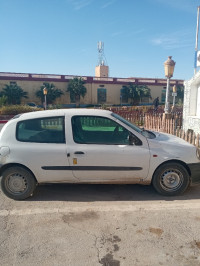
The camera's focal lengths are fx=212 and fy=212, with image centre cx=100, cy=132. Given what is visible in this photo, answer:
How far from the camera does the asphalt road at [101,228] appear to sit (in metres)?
2.32

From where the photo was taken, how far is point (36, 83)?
28828mm

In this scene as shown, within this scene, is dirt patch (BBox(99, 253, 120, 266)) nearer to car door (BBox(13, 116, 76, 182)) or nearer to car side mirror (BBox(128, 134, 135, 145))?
car door (BBox(13, 116, 76, 182))

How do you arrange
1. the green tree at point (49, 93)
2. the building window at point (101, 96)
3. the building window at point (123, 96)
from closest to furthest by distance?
the green tree at point (49, 93) → the building window at point (101, 96) → the building window at point (123, 96)

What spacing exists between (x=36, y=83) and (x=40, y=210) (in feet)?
91.2

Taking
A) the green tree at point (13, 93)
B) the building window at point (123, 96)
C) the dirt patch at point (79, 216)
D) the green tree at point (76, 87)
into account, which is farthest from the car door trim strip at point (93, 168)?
the building window at point (123, 96)

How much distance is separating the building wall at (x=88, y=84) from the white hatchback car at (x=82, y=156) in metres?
26.8

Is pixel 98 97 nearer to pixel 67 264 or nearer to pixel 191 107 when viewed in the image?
pixel 191 107

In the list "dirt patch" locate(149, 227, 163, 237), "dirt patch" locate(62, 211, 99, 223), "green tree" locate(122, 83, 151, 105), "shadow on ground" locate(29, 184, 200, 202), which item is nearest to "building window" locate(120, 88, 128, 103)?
"green tree" locate(122, 83, 151, 105)

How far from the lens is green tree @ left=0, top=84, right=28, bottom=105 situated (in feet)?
88.1

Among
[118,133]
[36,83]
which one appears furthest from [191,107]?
[36,83]

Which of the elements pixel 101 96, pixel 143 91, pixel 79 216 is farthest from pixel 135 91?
pixel 79 216

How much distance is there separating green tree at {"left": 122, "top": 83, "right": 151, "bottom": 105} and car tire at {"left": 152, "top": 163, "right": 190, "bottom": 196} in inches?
1184

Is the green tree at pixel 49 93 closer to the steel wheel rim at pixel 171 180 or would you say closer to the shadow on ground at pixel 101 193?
the shadow on ground at pixel 101 193

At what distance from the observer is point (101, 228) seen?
2832 mm
